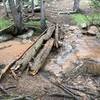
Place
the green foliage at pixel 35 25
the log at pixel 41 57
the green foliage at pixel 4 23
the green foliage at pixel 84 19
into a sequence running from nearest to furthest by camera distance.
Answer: the log at pixel 41 57 → the green foliage at pixel 35 25 → the green foliage at pixel 4 23 → the green foliage at pixel 84 19

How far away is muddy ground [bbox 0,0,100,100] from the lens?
9398 mm

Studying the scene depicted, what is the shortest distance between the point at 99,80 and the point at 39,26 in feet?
28.9

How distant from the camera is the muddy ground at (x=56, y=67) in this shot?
9398 mm

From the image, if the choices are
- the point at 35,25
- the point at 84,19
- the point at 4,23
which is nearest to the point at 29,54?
the point at 35,25

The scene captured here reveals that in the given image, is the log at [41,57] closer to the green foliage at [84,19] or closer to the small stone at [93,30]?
the small stone at [93,30]

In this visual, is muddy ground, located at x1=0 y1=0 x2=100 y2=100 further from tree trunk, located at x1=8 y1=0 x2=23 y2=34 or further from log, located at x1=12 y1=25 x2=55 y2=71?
tree trunk, located at x1=8 y1=0 x2=23 y2=34

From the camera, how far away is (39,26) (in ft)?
59.5

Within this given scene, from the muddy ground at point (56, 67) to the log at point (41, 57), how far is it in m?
0.24

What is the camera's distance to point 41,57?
11961 mm

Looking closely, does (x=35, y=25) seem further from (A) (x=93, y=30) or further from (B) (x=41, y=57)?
(B) (x=41, y=57)

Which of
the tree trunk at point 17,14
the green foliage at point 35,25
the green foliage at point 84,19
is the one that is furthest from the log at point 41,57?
the green foliage at point 84,19

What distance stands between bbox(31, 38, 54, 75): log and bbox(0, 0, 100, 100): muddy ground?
0.24 metres

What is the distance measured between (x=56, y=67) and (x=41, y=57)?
0.88 m

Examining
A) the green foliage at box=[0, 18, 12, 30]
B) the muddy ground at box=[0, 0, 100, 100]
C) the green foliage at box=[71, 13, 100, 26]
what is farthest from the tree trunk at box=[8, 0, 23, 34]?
the green foliage at box=[71, 13, 100, 26]
